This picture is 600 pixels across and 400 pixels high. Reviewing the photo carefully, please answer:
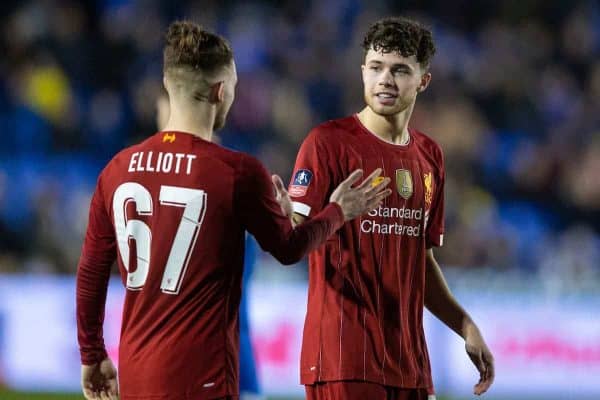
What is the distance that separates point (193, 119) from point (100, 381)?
3.34 feet

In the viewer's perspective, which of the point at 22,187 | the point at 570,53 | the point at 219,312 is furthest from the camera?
the point at 570,53

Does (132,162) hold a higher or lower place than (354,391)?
higher

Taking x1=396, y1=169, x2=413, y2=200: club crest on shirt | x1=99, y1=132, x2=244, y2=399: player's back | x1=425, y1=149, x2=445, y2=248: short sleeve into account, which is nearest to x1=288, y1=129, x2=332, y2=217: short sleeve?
x1=396, y1=169, x2=413, y2=200: club crest on shirt

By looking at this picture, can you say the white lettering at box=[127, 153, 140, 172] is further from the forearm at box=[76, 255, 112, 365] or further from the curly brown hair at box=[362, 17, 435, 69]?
the curly brown hair at box=[362, 17, 435, 69]

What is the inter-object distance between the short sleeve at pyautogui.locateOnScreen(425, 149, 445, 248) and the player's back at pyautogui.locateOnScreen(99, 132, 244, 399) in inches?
49.8

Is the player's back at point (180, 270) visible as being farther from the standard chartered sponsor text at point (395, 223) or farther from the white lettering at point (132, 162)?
the standard chartered sponsor text at point (395, 223)

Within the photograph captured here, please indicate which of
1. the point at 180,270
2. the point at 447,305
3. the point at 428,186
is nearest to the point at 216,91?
the point at 180,270

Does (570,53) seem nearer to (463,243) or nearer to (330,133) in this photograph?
(463,243)

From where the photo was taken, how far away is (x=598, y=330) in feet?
38.5

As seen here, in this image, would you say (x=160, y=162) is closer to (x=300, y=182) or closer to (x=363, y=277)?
(x=300, y=182)

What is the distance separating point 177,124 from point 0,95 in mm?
9887

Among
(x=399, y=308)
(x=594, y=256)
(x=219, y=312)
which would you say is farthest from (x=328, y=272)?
(x=594, y=256)

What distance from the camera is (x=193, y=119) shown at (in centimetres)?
427

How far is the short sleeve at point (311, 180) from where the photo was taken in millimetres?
4828
